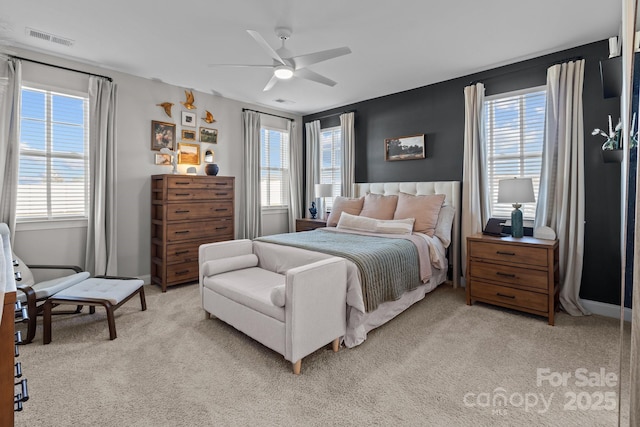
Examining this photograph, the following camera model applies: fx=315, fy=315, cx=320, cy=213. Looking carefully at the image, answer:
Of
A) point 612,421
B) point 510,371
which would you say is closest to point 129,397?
point 510,371

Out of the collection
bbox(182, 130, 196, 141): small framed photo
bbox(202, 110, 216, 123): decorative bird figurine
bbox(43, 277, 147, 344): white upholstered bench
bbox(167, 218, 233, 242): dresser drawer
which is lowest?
bbox(43, 277, 147, 344): white upholstered bench

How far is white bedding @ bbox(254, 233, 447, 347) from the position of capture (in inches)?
96.4

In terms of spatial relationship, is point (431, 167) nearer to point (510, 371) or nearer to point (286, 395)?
point (510, 371)

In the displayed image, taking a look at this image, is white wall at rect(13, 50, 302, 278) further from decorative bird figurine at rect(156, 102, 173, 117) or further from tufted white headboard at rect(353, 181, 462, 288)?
tufted white headboard at rect(353, 181, 462, 288)

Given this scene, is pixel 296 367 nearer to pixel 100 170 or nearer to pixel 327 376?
pixel 327 376

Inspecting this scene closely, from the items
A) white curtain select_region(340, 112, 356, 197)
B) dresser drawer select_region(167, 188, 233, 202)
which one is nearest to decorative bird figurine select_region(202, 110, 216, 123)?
dresser drawer select_region(167, 188, 233, 202)

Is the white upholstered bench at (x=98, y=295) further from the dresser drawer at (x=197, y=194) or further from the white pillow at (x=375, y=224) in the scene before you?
the white pillow at (x=375, y=224)

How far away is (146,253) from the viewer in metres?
4.28

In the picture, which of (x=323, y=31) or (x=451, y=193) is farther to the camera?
(x=451, y=193)

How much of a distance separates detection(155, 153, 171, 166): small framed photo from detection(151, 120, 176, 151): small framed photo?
95 millimetres

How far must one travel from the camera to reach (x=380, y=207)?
4.15 metres

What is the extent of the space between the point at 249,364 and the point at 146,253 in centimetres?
283

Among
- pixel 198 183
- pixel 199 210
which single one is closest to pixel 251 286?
pixel 199 210

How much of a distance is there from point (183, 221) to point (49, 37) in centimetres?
224
